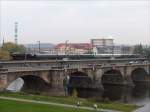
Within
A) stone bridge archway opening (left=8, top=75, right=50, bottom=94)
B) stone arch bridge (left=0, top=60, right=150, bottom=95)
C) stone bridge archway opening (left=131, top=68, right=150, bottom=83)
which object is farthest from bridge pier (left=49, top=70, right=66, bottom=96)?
stone bridge archway opening (left=131, top=68, right=150, bottom=83)

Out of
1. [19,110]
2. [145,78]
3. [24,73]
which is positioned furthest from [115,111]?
[145,78]

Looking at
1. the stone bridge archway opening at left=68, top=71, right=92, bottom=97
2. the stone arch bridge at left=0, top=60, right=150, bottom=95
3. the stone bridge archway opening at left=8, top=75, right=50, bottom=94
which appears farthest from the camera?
the stone bridge archway opening at left=68, top=71, right=92, bottom=97

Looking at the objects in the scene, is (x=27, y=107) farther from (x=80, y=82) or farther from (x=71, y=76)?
(x=80, y=82)

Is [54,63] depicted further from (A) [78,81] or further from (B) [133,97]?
(B) [133,97]

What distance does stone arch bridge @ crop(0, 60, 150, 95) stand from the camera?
59000 mm

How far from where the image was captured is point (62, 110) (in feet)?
123

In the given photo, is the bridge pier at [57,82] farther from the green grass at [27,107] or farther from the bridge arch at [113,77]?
the bridge arch at [113,77]

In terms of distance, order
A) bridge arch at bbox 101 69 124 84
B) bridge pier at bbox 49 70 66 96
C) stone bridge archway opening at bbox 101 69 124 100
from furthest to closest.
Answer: bridge arch at bbox 101 69 124 84 < stone bridge archway opening at bbox 101 69 124 100 < bridge pier at bbox 49 70 66 96

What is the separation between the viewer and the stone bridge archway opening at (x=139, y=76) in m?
103

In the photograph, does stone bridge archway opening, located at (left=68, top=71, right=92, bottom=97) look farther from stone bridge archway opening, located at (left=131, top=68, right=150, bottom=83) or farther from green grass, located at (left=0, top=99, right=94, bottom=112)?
green grass, located at (left=0, top=99, right=94, bottom=112)

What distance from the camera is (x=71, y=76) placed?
279 feet

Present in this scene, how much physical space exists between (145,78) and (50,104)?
65.5 m

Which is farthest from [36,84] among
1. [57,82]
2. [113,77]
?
[113,77]

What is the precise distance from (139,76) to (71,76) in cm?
2638
